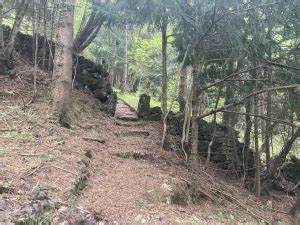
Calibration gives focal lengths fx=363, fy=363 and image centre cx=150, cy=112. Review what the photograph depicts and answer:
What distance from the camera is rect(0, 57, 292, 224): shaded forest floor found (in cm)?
555

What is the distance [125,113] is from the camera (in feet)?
44.8

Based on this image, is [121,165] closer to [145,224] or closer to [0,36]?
[145,224]

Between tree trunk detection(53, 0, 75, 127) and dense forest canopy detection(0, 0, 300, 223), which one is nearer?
dense forest canopy detection(0, 0, 300, 223)

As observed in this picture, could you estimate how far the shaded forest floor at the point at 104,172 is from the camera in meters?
5.55

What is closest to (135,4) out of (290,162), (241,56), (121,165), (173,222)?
(241,56)

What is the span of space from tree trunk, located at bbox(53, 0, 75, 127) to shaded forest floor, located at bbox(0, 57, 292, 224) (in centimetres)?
30

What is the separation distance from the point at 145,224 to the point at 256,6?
14.3ft

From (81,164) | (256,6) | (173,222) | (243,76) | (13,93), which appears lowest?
(173,222)

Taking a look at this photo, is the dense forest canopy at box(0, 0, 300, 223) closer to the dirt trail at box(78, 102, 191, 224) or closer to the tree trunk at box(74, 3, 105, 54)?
the tree trunk at box(74, 3, 105, 54)

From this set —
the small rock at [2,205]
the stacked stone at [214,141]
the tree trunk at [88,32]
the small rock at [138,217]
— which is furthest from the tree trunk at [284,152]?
the tree trunk at [88,32]

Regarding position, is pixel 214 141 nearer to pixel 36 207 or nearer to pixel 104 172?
pixel 104 172

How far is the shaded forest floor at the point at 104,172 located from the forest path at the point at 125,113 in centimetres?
130

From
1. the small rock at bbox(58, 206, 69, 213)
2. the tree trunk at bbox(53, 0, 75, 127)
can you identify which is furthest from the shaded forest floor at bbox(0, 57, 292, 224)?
the tree trunk at bbox(53, 0, 75, 127)

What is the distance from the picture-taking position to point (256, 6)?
6.72 metres
